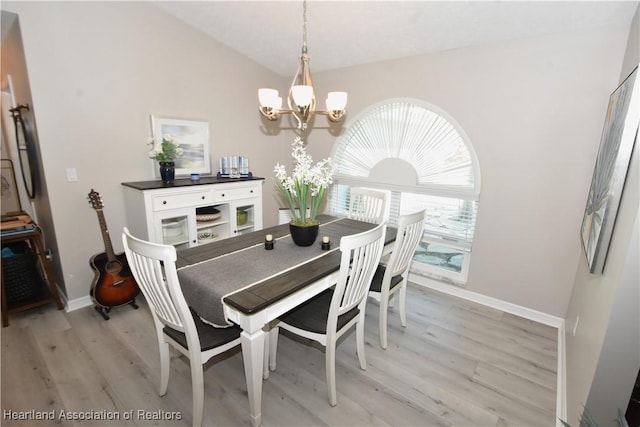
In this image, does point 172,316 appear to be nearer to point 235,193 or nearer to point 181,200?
point 181,200

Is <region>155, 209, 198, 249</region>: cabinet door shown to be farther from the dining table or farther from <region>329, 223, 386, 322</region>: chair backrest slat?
<region>329, 223, 386, 322</region>: chair backrest slat

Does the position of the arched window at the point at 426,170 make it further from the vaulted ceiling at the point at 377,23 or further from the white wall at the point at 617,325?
the white wall at the point at 617,325

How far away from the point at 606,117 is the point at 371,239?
1.90 meters

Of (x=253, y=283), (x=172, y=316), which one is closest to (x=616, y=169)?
(x=253, y=283)

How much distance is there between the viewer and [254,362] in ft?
4.73

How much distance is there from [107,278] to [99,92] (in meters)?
1.58

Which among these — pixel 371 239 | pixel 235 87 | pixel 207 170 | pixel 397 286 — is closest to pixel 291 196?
pixel 371 239

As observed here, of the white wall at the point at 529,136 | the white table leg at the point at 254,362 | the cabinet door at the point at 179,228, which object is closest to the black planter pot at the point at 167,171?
the cabinet door at the point at 179,228

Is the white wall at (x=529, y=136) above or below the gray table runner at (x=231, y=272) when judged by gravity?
above

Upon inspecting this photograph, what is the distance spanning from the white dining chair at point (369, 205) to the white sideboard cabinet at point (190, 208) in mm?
1190

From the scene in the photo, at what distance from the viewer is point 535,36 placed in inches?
→ 90.0

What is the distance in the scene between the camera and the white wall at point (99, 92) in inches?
90.4

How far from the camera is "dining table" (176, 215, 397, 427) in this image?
1.40 m

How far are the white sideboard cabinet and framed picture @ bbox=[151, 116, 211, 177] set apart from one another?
174 millimetres
